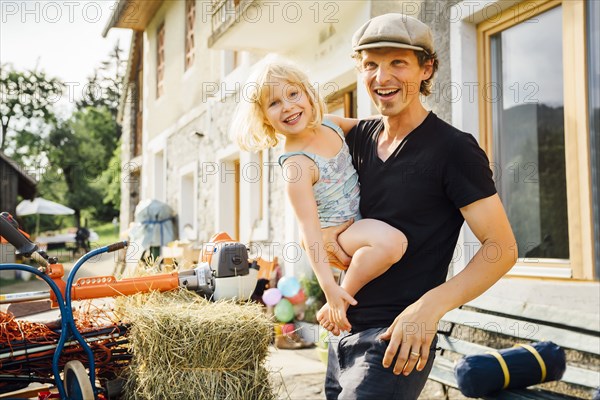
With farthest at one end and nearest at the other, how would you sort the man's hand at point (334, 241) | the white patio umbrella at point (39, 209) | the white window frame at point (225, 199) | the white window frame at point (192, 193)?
the white patio umbrella at point (39, 209) → the white window frame at point (192, 193) → the white window frame at point (225, 199) → the man's hand at point (334, 241)

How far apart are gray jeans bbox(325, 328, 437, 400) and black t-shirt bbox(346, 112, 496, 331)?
0.20 ft

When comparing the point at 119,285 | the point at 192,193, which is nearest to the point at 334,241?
the point at 119,285

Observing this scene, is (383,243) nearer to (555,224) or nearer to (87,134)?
(555,224)

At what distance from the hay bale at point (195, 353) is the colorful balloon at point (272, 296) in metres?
4.07

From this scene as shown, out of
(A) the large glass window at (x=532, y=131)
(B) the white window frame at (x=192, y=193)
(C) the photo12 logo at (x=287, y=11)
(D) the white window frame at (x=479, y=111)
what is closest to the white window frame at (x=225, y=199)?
(B) the white window frame at (x=192, y=193)

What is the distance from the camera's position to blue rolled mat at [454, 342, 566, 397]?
3.35 m

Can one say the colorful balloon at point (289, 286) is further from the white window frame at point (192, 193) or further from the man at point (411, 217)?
the man at point (411, 217)

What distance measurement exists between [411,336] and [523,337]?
2.51m

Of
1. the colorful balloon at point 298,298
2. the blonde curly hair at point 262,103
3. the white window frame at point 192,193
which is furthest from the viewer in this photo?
the white window frame at point 192,193

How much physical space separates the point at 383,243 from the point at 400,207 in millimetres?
148

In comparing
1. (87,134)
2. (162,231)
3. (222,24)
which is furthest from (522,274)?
(87,134)

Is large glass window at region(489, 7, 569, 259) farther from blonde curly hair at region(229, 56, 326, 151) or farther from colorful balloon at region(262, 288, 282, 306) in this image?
colorful balloon at region(262, 288, 282, 306)

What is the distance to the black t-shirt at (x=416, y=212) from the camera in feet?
6.04

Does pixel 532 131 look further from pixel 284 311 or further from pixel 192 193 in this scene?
pixel 192 193
